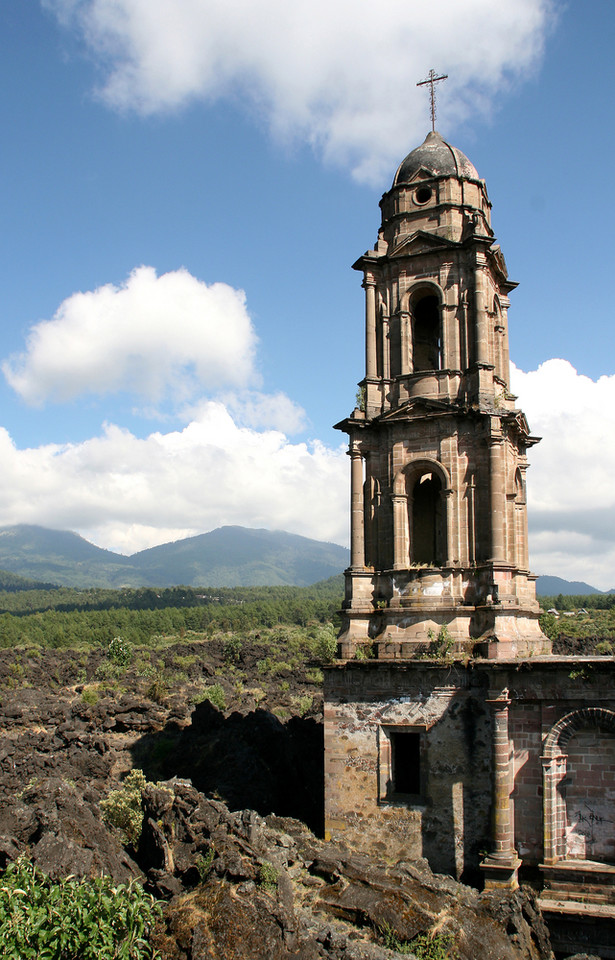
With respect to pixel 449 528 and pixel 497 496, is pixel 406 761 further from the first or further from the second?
pixel 497 496

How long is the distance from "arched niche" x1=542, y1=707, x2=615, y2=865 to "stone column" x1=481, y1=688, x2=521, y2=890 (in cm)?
72

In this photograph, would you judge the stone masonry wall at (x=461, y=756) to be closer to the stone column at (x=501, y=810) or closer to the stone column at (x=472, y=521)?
the stone column at (x=501, y=810)

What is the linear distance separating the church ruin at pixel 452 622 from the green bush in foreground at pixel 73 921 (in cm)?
609

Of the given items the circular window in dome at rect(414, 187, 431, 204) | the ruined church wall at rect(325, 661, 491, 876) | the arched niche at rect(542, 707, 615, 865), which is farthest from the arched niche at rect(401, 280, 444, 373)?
the arched niche at rect(542, 707, 615, 865)

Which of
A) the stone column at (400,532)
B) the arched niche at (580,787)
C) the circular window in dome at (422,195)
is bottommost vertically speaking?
the arched niche at (580,787)

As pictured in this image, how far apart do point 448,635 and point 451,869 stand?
484cm

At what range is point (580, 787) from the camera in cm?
1498

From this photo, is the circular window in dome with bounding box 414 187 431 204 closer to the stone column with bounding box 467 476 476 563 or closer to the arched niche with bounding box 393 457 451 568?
the arched niche with bounding box 393 457 451 568

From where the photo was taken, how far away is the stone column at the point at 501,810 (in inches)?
571

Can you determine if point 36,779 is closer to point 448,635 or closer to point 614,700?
point 448,635

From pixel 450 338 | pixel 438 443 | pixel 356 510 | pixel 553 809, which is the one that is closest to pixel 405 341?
pixel 450 338

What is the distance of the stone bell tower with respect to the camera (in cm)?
1723

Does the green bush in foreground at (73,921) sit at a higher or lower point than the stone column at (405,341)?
lower

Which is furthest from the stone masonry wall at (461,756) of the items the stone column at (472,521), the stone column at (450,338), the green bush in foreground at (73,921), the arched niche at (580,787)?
the stone column at (450,338)
